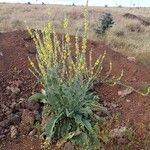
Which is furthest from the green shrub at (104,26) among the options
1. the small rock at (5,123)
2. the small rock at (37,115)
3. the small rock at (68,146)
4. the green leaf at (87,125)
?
the small rock at (68,146)

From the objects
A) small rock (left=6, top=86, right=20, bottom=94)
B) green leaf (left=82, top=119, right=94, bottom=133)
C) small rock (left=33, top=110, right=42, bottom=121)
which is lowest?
small rock (left=33, top=110, right=42, bottom=121)

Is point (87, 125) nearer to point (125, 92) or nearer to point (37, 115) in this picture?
point (37, 115)

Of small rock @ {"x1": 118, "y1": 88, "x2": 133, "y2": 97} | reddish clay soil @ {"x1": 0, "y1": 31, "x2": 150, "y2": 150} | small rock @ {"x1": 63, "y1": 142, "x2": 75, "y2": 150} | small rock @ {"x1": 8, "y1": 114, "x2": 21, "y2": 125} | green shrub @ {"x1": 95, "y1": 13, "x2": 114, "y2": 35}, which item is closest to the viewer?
small rock @ {"x1": 63, "y1": 142, "x2": 75, "y2": 150}

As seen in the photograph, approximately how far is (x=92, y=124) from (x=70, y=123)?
13.9 inches

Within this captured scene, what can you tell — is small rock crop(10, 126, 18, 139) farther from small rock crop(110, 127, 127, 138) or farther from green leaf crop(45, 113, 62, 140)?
small rock crop(110, 127, 127, 138)

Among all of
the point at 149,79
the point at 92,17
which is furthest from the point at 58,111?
the point at 92,17

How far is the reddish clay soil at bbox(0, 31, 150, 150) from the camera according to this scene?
652cm

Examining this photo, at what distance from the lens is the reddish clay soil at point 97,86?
6520 millimetres

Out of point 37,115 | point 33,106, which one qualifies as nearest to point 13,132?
point 37,115

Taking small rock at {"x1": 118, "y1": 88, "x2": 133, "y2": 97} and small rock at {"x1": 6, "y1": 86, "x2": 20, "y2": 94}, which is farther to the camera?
small rock at {"x1": 6, "y1": 86, "x2": 20, "y2": 94}

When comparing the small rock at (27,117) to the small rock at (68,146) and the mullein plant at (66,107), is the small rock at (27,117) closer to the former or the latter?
the mullein plant at (66,107)

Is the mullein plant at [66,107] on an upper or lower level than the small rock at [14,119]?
upper

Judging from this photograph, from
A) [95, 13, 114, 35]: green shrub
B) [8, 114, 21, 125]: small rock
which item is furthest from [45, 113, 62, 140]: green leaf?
[95, 13, 114, 35]: green shrub

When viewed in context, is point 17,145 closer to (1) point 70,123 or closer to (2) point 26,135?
(2) point 26,135
